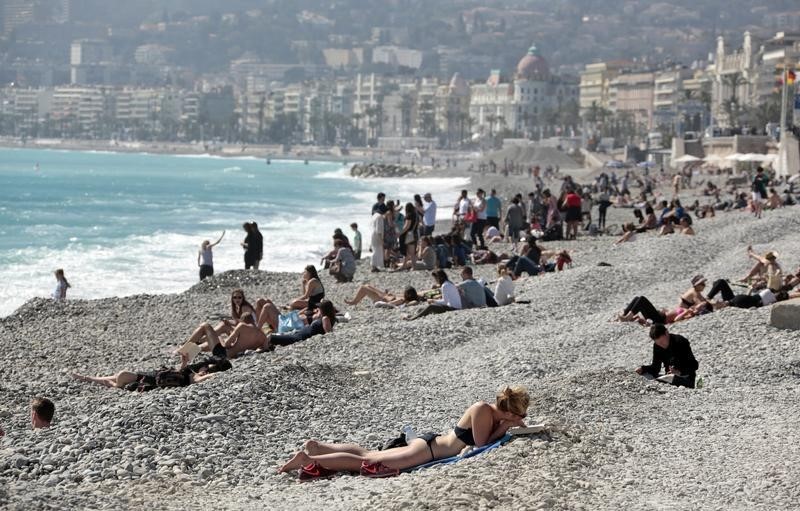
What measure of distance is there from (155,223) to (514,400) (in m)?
41.8

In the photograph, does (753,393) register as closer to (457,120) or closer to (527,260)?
(527,260)

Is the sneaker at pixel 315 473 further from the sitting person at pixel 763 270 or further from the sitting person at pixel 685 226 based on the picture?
the sitting person at pixel 685 226

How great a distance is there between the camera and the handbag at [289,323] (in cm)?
1483

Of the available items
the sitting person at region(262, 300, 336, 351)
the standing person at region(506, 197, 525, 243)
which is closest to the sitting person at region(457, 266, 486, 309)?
the sitting person at region(262, 300, 336, 351)

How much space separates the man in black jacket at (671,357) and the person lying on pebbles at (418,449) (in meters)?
2.38

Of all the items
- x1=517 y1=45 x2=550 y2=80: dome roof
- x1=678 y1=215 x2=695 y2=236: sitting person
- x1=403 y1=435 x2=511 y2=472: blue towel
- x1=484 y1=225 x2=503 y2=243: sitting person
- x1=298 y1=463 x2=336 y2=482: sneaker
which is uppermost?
x1=517 y1=45 x2=550 y2=80: dome roof

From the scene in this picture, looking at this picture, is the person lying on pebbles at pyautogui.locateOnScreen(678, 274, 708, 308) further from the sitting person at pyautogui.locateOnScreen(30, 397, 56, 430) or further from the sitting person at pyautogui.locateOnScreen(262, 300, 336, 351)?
the sitting person at pyautogui.locateOnScreen(30, 397, 56, 430)

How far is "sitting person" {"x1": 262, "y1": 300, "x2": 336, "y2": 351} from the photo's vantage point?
46.9 ft

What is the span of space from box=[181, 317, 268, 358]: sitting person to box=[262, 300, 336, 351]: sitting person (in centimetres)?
19

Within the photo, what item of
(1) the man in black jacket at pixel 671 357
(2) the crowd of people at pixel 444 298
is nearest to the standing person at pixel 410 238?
(2) the crowd of people at pixel 444 298

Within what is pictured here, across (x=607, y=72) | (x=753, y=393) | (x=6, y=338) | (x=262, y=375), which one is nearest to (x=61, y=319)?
(x=6, y=338)

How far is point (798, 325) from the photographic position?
12.7m

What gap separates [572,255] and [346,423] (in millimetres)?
12665

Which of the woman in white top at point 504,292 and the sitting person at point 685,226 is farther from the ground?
the sitting person at point 685,226
